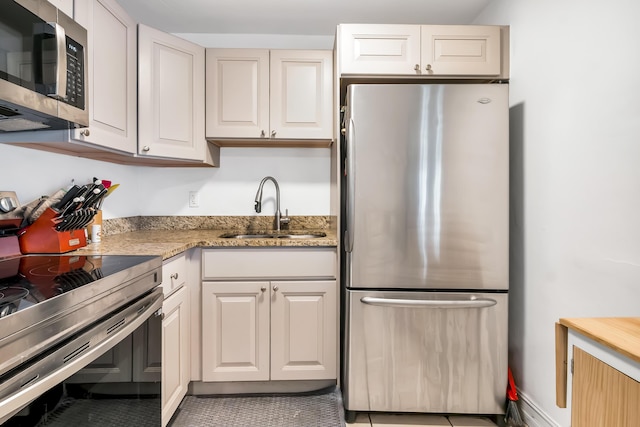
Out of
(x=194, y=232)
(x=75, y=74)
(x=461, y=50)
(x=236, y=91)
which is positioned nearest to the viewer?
(x=75, y=74)

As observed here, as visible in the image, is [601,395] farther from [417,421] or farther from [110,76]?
[110,76]

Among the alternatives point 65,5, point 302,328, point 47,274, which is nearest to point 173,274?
point 47,274

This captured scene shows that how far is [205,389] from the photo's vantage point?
1.92 meters

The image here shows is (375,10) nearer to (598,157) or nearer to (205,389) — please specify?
(598,157)

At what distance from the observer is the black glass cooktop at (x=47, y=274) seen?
2.59ft

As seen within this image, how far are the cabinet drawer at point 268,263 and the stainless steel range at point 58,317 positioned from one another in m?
0.55

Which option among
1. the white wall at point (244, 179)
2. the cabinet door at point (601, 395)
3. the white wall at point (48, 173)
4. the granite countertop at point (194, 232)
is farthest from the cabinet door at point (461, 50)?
the white wall at point (48, 173)

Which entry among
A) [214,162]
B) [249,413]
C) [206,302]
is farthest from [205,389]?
[214,162]

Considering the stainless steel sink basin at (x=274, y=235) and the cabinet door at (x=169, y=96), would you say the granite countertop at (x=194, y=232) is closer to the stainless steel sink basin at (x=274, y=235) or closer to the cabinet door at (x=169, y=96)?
the stainless steel sink basin at (x=274, y=235)

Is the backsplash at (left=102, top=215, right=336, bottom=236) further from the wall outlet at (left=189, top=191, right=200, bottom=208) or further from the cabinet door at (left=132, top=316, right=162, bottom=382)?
the cabinet door at (left=132, top=316, right=162, bottom=382)

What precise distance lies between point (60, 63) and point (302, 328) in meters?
1.51

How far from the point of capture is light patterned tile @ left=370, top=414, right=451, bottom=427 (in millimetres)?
1722

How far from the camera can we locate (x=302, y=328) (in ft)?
6.15

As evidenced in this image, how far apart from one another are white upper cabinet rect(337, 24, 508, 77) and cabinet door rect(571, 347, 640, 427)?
1.44 m
